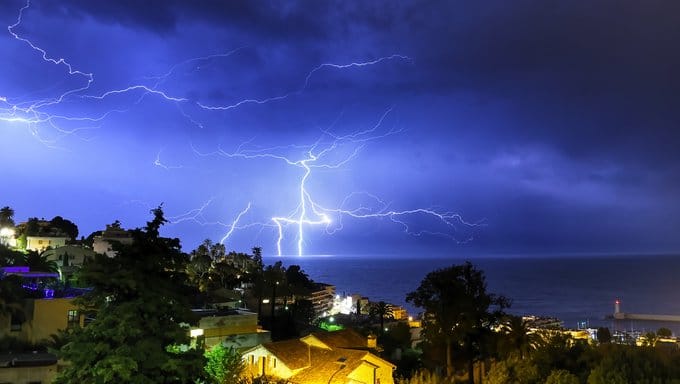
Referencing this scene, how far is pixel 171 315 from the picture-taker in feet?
42.1

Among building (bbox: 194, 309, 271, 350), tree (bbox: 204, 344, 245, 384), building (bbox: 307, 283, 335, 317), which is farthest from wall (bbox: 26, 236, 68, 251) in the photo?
tree (bbox: 204, 344, 245, 384)

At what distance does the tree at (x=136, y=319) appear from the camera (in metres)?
12.0

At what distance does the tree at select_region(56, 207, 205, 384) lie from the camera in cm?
1201

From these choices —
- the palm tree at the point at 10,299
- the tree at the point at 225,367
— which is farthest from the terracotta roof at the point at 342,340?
the palm tree at the point at 10,299

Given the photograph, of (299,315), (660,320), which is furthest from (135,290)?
(660,320)

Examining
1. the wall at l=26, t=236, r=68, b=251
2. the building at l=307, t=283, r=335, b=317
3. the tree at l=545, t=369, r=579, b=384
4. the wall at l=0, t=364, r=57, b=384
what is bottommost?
the building at l=307, t=283, r=335, b=317

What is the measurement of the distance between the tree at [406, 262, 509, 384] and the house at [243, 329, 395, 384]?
3.59 meters

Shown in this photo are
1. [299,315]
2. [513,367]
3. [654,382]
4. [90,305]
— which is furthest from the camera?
[299,315]

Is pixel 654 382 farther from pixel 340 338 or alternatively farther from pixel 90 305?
pixel 340 338

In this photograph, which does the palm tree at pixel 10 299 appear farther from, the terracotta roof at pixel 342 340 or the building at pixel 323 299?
the building at pixel 323 299

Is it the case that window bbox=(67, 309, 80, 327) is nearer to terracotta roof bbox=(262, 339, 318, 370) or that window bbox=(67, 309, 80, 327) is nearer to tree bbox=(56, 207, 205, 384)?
terracotta roof bbox=(262, 339, 318, 370)

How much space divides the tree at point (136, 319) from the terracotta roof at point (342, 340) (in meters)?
16.8

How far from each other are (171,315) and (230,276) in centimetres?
4988

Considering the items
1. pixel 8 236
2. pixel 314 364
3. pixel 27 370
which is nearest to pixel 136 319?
pixel 27 370
